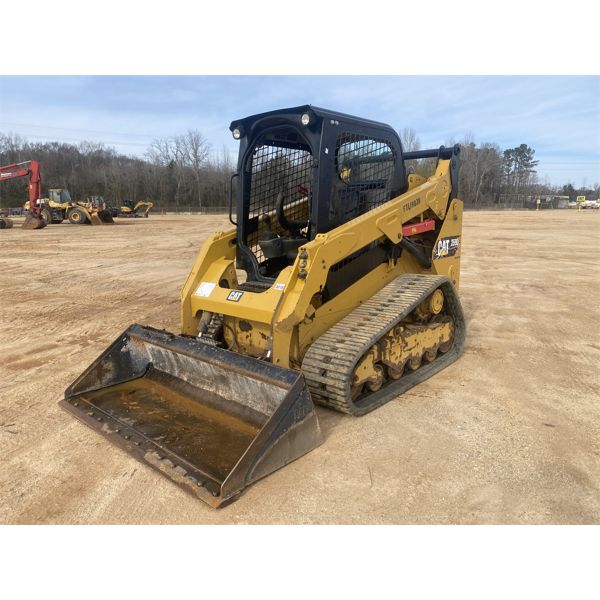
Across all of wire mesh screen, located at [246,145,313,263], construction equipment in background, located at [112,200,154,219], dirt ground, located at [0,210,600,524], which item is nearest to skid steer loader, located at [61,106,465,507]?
wire mesh screen, located at [246,145,313,263]

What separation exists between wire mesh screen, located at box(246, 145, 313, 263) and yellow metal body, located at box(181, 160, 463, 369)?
42cm

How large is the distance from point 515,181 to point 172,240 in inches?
2914

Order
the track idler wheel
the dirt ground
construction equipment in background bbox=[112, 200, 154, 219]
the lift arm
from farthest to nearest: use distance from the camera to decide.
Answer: construction equipment in background bbox=[112, 200, 154, 219], the lift arm, the track idler wheel, the dirt ground

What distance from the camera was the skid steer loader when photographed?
10.7 ft

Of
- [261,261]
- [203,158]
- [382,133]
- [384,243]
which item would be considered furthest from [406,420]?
[203,158]

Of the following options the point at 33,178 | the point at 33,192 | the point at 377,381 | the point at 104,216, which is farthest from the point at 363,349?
the point at 104,216

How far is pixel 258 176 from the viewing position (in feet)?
15.9

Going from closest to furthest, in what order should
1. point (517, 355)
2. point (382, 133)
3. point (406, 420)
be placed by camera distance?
point (406, 420)
point (382, 133)
point (517, 355)

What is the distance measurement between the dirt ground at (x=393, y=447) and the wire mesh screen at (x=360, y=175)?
183 centimetres

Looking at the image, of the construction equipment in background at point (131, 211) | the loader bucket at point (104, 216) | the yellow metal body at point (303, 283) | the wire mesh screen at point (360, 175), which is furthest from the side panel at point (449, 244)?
the construction equipment in background at point (131, 211)

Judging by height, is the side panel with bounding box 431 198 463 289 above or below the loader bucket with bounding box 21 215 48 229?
above

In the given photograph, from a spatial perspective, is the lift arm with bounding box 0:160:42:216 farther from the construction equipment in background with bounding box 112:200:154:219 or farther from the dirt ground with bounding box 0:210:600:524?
the dirt ground with bounding box 0:210:600:524

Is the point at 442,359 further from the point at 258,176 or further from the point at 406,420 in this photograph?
the point at 258,176

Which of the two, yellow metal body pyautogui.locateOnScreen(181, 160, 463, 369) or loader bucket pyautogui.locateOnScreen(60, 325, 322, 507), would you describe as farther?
yellow metal body pyautogui.locateOnScreen(181, 160, 463, 369)
